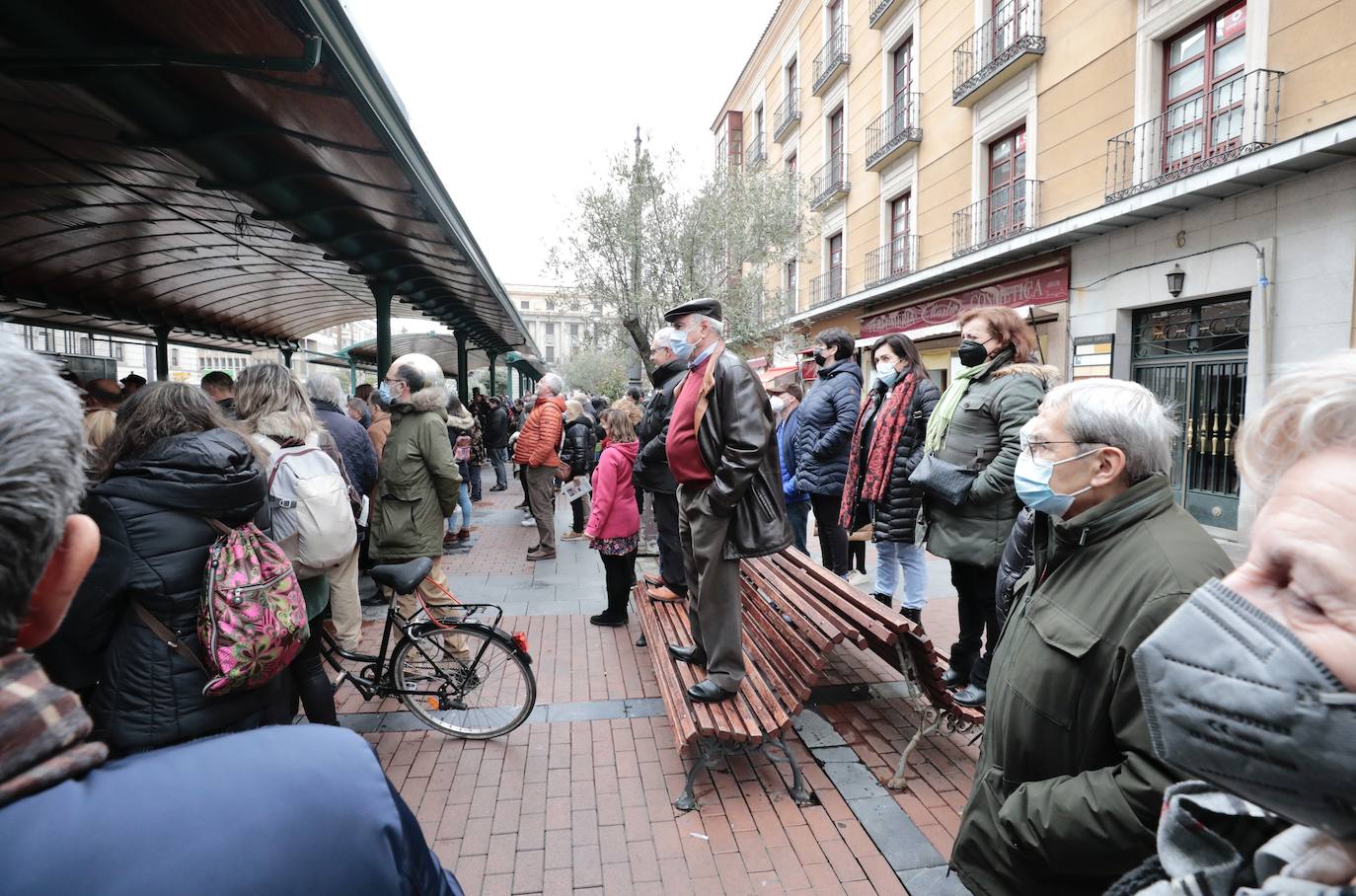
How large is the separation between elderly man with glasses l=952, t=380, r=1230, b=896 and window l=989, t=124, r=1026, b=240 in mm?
12859

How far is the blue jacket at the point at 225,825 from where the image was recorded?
24.1 inches

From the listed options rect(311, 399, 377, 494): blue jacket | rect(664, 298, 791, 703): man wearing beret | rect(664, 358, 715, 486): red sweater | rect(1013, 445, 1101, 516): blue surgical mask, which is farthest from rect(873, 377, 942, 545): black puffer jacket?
rect(311, 399, 377, 494): blue jacket

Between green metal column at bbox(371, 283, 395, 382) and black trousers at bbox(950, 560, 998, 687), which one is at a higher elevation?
green metal column at bbox(371, 283, 395, 382)

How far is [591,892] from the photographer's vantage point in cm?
251

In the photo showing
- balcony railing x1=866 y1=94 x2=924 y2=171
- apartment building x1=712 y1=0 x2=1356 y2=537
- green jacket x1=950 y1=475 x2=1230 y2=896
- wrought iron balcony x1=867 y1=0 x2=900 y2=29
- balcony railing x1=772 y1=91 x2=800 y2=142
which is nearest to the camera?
green jacket x1=950 y1=475 x2=1230 y2=896

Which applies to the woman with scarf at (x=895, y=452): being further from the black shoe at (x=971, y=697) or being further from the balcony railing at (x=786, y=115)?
the balcony railing at (x=786, y=115)

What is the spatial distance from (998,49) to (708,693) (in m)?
14.9

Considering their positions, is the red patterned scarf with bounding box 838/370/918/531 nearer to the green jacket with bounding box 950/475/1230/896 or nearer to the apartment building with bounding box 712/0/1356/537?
the green jacket with bounding box 950/475/1230/896

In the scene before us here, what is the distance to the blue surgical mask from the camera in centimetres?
201

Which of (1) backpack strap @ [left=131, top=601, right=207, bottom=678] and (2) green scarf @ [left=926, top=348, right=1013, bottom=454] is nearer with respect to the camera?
(1) backpack strap @ [left=131, top=601, right=207, bottom=678]

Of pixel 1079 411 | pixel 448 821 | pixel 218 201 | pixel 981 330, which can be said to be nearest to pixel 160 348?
pixel 218 201

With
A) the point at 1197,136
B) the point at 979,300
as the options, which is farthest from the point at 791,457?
the point at 979,300

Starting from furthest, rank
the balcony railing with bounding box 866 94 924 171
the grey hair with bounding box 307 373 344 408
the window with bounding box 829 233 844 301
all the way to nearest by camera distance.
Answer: the window with bounding box 829 233 844 301 < the balcony railing with bounding box 866 94 924 171 < the grey hair with bounding box 307 373 344 408

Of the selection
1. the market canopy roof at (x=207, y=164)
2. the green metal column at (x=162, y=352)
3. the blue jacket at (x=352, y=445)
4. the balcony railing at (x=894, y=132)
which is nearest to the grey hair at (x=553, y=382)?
the market canopy roof at (x=207, y=164)
